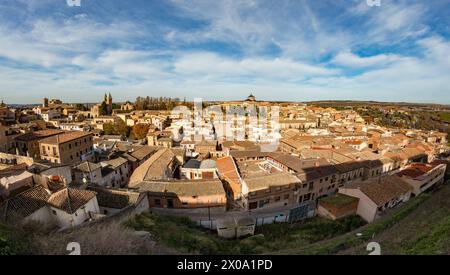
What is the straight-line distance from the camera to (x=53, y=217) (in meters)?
14.9

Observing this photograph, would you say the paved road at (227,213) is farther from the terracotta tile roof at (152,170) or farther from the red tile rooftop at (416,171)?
the red tile rooftop at (416,171)

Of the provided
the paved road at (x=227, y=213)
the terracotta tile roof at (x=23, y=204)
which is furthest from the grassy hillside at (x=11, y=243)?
the paved road at (x=227, y=213)

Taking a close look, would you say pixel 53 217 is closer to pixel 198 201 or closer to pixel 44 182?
pixel 44 182

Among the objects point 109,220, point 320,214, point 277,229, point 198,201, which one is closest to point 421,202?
point 320,214

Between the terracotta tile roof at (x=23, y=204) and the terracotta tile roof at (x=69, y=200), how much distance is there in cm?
60

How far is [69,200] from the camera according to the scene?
1494 cm

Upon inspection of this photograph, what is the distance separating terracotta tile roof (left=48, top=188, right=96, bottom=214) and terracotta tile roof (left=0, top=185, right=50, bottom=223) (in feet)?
1.97

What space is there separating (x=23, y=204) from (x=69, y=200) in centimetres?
236

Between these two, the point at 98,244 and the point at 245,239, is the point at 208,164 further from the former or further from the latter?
the point at 98,244

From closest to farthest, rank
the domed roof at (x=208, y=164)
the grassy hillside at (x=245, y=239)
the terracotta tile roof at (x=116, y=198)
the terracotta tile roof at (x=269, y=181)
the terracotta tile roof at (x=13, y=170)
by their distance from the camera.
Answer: the grassy hillside at (x=245, y=239)
the terracotta tile roof at (x=116, y=198)
the terracotta tile roof at (x=13, y=170)
the terracotta tile roof at (x=269, y=181)
the domed roof at (x=208, y=164)

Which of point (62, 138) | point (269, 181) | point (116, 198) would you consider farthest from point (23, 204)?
point (62, 138)

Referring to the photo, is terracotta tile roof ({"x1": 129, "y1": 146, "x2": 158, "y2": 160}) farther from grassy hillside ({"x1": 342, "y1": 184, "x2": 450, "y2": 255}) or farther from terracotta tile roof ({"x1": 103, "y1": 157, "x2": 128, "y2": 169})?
grassy hillside ({"x1": 342, "y1": 184, "x2": 450, "y2": 255})

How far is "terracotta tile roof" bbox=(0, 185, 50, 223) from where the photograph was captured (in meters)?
13.1

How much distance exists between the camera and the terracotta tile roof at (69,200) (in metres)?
14.6
